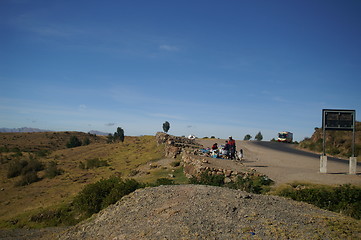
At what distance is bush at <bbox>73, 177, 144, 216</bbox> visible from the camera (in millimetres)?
13523

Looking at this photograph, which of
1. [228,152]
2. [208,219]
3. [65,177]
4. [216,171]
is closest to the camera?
[208,219]

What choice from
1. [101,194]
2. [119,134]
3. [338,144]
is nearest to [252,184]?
[101,194]

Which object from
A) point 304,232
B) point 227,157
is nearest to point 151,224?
point 304,232

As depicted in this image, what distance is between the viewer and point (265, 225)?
7.00 metres

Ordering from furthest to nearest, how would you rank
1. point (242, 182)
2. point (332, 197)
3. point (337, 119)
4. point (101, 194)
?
1. point (337, 119)
2. point (101, 194)
3. point (242, 182)
4. point (332, 197)

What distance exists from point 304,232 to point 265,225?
0.90 metres

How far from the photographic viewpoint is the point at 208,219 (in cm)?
761

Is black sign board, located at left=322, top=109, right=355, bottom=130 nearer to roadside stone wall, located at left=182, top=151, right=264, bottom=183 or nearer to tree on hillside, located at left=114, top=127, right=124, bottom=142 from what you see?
roadside stone wall, located at left=182, top=151, right=264, bottom=183

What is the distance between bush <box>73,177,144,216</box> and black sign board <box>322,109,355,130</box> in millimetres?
12599

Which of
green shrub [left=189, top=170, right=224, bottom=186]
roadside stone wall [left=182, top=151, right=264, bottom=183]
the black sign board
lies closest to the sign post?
the black sign board

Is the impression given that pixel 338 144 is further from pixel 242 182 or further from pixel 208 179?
pixel 208 179

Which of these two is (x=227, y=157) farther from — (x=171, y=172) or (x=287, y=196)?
(x=287, y=196)

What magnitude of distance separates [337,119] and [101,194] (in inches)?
603

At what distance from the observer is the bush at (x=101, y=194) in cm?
1352
